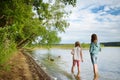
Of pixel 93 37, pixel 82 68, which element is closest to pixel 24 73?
pixel 93 37

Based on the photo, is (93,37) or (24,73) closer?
(93,37)

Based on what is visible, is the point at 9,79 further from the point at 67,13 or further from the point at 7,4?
the point at 67,13

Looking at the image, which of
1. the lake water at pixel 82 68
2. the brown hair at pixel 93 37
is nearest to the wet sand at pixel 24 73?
the lake water at pixel 82 68

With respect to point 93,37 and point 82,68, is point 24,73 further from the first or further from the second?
point 82,68

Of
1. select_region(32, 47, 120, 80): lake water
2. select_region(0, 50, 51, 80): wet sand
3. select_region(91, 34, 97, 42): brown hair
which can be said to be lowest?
select_region(32, 47, 120, 80): lake water

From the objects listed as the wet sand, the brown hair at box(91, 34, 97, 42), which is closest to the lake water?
the wet sand

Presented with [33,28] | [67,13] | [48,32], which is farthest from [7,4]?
[67,13]

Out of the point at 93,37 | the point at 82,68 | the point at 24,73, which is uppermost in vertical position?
the point at 93,37

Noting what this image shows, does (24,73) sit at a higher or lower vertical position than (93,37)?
lower

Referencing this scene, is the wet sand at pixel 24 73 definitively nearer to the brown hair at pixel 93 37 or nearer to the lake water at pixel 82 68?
the lake water at pixel 82 68

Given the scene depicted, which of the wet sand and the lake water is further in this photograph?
the lake water

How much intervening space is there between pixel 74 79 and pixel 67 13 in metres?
29.6

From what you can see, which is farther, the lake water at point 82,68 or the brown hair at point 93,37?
the lake water at point 82,68

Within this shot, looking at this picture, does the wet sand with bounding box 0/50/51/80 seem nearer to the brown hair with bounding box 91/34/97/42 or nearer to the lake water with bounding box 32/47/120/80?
the lake water with bounding box 32/47/120/80
